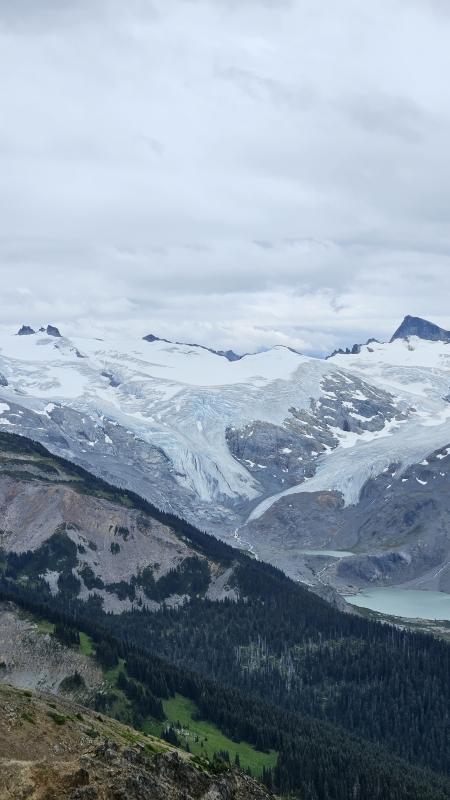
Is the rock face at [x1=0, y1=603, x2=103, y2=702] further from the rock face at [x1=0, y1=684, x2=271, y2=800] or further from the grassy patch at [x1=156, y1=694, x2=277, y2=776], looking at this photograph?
the rock face at [x1=0, y1=684, x2=271, y2=800]

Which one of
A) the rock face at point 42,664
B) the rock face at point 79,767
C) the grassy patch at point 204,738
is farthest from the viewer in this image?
the rock face at point 42,664

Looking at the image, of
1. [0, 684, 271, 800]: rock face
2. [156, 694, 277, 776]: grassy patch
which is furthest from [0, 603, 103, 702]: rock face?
[0, 684, 271, 800]: rock face

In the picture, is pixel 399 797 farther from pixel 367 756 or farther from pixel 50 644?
pixel 50 644

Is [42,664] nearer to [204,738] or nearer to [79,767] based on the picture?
[204,738]

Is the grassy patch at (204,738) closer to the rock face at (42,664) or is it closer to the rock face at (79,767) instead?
the rock face at (42,664)

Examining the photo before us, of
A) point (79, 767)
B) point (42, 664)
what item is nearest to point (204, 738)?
point (42, 664)

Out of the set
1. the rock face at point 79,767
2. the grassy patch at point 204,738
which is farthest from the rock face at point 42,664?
the rock face at point 79,767

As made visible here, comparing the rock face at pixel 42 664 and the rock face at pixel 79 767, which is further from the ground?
the rock face at pixel 79 767
